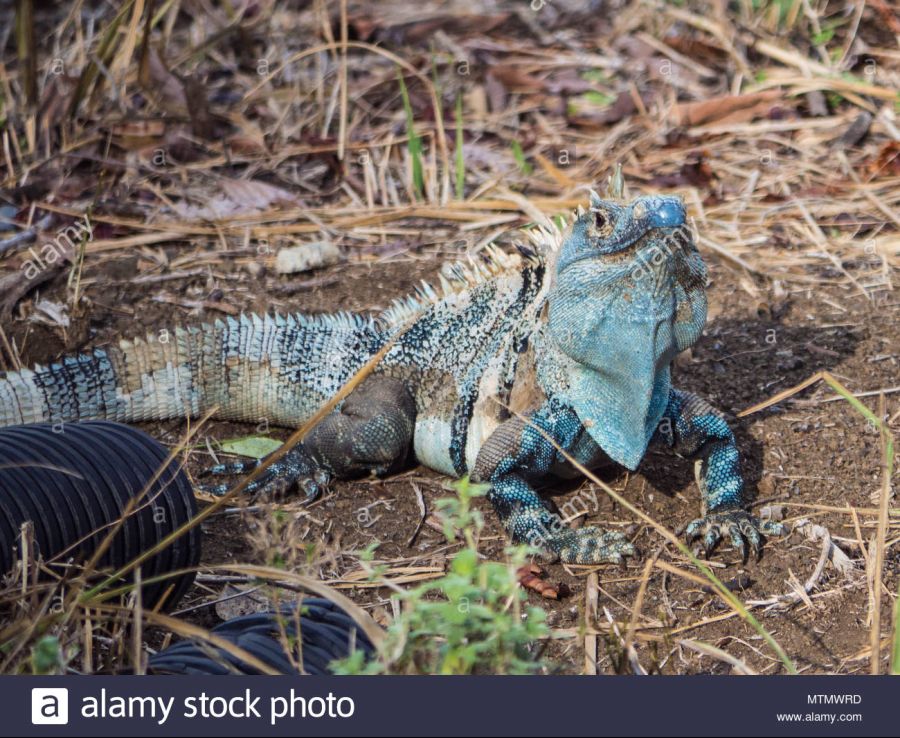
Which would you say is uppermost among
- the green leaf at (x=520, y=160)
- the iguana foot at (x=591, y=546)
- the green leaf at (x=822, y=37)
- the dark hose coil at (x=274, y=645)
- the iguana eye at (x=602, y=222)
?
the green leaf at (x=822, y=37)

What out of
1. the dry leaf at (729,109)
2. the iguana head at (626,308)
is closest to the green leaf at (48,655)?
the iguana head at (626,308)

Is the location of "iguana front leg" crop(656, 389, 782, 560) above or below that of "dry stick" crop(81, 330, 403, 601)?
below

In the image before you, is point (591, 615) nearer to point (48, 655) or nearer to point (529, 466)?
point (529, 466)

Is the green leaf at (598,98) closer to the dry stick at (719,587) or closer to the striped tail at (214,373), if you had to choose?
the striped tail at (214,373)

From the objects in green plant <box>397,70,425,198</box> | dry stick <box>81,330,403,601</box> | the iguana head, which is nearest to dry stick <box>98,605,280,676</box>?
dry stick <box>81,330,403,601</box>

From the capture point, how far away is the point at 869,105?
298 inches

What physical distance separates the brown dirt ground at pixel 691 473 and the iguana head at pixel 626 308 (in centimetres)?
50

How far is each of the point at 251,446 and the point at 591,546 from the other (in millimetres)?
1823

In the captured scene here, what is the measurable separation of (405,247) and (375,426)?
200 cm

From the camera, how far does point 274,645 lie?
3254 mm

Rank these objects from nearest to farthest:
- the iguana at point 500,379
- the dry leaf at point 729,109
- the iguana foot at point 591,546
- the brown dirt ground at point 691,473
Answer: the brown dirt ground at point 691,473 < the iguana at point 500,379 < the iguana foot at point 591,546 < the dry leaf at point 729,109

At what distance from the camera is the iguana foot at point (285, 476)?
5.09 meters

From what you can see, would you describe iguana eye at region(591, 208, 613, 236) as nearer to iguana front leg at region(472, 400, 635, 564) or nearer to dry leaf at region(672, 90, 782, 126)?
iguana front leg at region(472, 400, 635, 564)

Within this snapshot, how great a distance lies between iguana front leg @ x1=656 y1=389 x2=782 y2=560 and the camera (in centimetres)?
445
